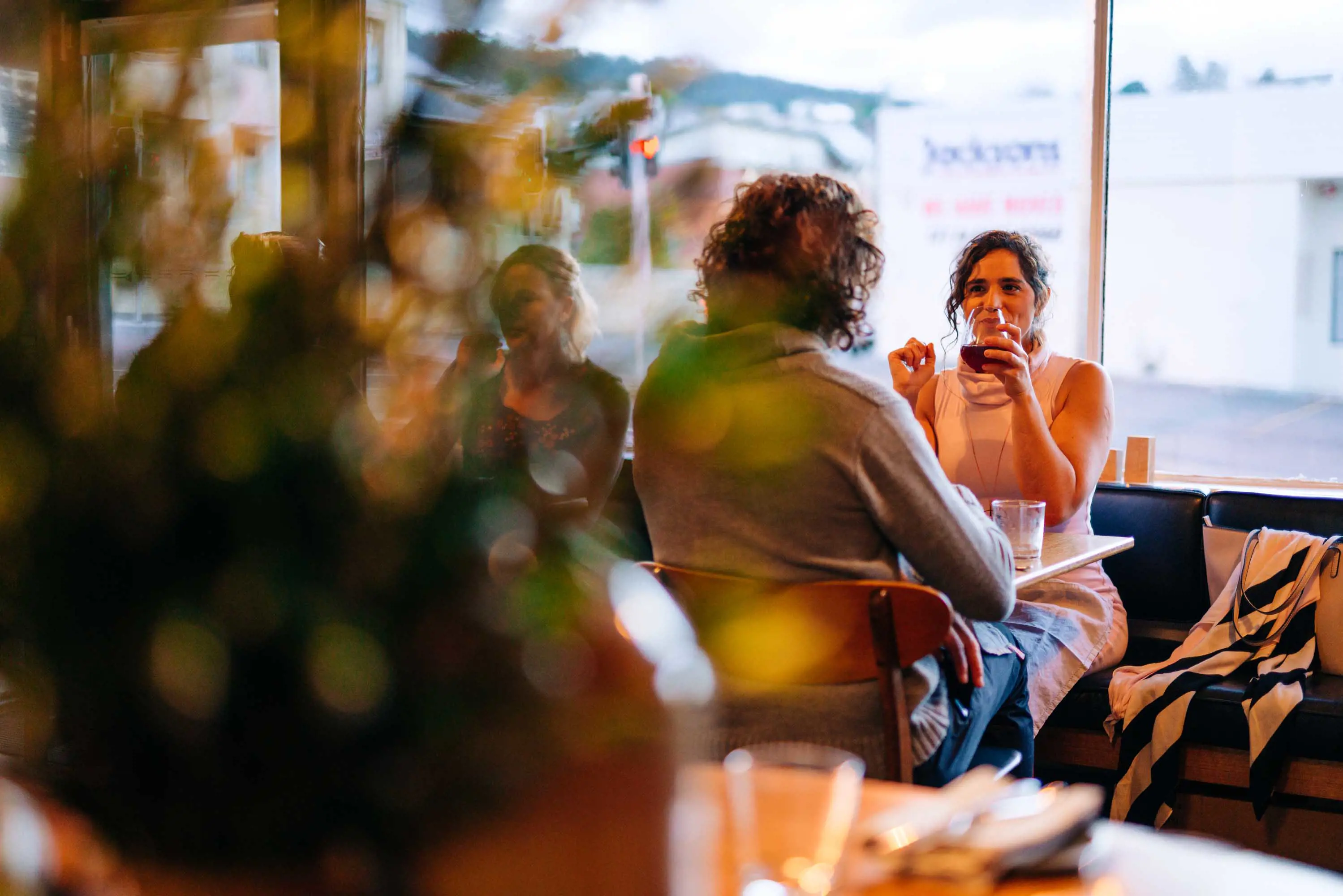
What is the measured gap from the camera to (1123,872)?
30.6 inches

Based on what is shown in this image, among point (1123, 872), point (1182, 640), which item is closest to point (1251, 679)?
point (1182, 640)

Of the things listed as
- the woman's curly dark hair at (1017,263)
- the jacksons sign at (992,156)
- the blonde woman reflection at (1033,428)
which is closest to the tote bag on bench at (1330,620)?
the blonde woman reflection at (1033,428)

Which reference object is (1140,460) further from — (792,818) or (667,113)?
(667,113)

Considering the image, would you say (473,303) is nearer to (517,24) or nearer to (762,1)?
(517,24)

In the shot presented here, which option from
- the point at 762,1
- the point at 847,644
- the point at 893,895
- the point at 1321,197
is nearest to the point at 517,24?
the point at 762,1

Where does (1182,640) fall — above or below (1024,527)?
below

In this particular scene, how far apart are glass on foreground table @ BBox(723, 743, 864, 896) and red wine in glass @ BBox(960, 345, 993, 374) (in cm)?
206

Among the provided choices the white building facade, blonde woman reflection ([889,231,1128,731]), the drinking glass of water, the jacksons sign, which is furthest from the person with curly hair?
the jacksons sign

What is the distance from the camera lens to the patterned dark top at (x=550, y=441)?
0.90 feet

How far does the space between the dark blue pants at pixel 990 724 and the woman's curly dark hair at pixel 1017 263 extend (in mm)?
992

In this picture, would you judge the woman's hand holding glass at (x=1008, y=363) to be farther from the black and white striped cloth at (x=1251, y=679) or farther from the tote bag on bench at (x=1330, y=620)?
the tote bag on bench at (x=1330, y=620)

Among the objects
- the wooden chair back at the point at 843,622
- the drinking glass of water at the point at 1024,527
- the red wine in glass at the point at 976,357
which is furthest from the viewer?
the red wine in glass at the point at 976,357

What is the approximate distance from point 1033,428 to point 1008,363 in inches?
8.2

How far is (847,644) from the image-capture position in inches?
71.8
